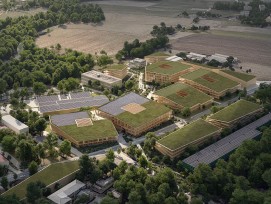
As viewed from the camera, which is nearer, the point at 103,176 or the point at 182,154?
the point at 103,176

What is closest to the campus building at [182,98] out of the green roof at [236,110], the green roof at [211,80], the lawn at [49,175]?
the green roof at [211,80]

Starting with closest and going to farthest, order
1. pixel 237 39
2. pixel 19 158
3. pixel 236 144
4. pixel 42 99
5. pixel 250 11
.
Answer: pixel 19 158
pixel 236 144
pixel 42 99
pixel 237 39
pixel 250 11

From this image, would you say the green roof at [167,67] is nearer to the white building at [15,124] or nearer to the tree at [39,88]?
the tree at [39,88]

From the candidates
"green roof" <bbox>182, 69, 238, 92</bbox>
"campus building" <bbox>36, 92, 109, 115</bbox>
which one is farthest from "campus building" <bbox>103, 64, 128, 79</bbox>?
"green roof" <bbox>182, 69, 238, 92</bbox>

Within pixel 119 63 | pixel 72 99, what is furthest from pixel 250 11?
pixel 72 99

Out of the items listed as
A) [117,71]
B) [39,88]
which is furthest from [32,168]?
[117,71]

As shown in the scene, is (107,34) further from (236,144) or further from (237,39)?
(236,144)

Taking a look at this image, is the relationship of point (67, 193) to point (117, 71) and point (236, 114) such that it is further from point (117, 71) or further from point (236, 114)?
point (117, 71)
